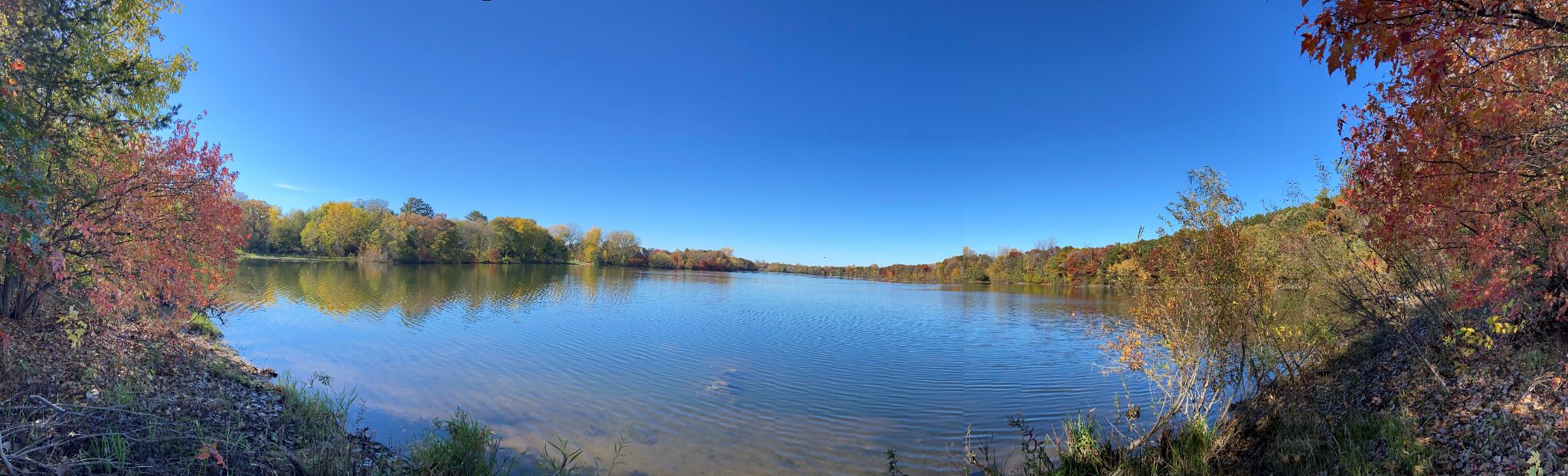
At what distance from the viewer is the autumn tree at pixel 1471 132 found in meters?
2.79

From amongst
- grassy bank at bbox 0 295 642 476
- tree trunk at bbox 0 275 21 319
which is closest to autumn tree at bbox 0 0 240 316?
tree trunk at bbox 0 275 21 319

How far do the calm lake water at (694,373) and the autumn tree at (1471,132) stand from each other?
3.77 m

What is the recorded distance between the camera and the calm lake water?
855 cm

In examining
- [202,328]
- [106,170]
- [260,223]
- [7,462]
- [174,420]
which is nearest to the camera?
[7,462]

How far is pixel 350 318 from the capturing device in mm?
19453

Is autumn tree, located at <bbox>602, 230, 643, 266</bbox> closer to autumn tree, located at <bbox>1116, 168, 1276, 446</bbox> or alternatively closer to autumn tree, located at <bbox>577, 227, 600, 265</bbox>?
autumn tree, located at <bbox>577, 227, 600, 265</bbox>

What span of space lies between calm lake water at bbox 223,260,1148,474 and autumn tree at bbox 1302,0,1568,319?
377 cm

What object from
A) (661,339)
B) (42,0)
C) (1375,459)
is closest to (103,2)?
(42,0)

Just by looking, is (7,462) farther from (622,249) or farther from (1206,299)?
(622,249)

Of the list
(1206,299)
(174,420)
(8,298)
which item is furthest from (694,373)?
(8,298)

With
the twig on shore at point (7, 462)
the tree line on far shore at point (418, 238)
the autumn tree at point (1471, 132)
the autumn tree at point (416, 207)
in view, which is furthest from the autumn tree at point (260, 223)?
the autumn tree at point (1471, 132)

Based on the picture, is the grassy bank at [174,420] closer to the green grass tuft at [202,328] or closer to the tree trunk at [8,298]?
the tree trunk at [8,298]

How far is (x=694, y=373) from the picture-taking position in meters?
13.3

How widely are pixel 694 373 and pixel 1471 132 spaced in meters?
12.8
